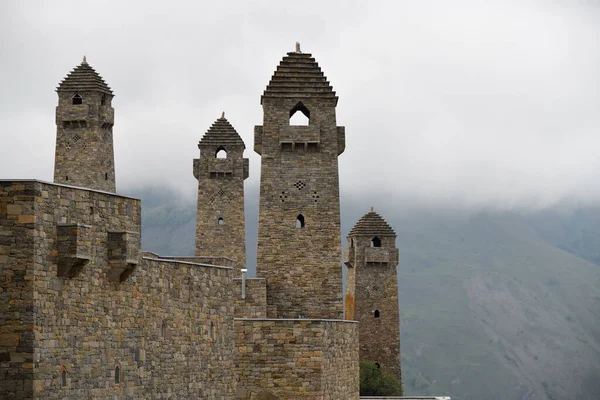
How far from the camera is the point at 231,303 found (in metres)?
27.9

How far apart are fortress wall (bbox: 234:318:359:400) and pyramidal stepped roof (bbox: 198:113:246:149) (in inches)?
869

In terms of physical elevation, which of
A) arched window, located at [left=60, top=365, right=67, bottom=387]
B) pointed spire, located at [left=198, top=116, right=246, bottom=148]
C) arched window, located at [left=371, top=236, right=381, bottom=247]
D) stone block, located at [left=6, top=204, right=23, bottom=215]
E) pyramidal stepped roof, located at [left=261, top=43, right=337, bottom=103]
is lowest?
arched window, located at [left=60, top=365, right=67, bottom=387]

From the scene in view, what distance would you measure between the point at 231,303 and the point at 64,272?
25.9 feet

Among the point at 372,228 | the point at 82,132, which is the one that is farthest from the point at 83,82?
the point at 372,228

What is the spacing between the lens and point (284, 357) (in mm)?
30484

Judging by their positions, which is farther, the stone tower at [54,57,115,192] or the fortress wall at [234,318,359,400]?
the stone tower at [54,57,115,192]

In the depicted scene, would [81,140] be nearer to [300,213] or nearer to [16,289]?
[300,213]

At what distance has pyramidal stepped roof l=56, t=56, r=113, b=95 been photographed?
50.0 metres

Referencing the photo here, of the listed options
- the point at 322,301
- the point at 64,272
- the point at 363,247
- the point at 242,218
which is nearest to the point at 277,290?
the point at 322,301

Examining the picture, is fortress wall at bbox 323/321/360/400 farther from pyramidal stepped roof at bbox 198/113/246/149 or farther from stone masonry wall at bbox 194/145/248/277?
pyramidal stepped roof at bbox 198/113/246/149

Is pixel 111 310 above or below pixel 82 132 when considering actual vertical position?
below

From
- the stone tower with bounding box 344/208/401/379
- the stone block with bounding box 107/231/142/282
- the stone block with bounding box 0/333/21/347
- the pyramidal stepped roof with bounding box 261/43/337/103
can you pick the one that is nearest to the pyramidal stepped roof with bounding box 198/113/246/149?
the stone tower with bounding box 344/208/401/379

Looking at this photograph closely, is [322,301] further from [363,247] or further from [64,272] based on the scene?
[363,247]

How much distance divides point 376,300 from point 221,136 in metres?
12.6
